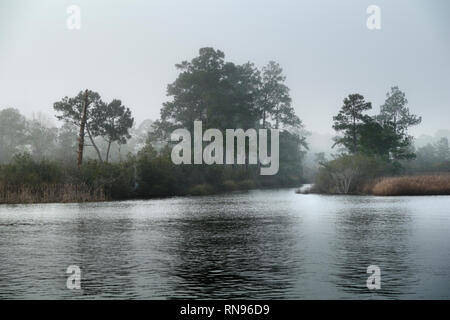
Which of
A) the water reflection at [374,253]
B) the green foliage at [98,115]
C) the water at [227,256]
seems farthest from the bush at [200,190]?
the water reflection at [374,253]

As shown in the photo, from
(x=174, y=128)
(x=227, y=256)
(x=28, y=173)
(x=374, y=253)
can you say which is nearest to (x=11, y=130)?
(x=174, y=128)

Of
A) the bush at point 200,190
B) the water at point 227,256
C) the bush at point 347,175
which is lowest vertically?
the water at point 227,256

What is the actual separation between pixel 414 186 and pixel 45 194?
107 feet

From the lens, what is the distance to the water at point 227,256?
12.0 metres

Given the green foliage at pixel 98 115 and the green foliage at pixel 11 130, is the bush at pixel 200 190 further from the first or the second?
the green foliage at pixel 11 130

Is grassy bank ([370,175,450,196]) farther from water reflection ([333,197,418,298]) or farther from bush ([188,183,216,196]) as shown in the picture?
water reflection ([333,197,418,298])

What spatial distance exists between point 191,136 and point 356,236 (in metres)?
61.9

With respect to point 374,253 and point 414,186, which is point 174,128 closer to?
point 414,186

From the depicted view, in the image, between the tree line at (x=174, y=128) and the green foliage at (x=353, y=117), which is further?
the green foliage at (x=353, y=117)

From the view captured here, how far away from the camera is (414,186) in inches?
1998

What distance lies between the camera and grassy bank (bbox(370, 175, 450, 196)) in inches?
1982

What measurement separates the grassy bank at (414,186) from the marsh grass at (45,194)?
25.7m
